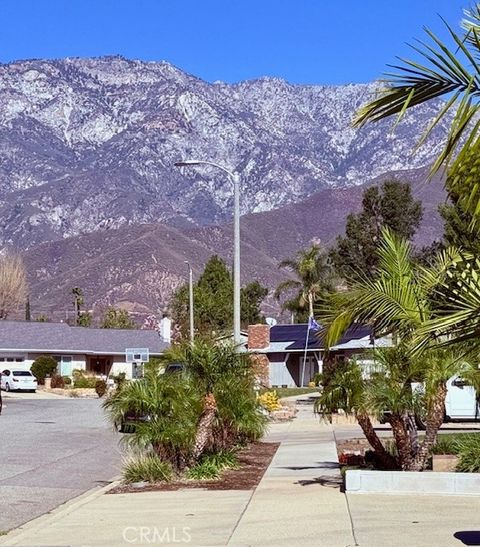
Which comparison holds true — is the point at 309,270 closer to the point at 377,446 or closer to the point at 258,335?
the point at 258,335

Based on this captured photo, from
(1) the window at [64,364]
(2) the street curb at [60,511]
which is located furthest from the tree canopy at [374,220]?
(1) the window at [64,364]

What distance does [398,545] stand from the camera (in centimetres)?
1085

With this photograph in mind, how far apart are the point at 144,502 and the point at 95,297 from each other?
186606 millimetres

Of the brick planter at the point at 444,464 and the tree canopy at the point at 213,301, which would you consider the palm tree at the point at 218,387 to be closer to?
the brick planter at the point at 444,464

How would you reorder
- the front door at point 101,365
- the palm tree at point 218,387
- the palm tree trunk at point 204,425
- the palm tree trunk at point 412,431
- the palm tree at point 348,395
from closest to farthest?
1. the palm tree at point 348,395
2. the palm tree trunk at point 412,431
3. the palm tree trunk at point 204,425
4. the palm tree at point 218,387
5. the front door at point 101,365

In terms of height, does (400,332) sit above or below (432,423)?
above

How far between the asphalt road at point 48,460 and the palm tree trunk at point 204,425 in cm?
186

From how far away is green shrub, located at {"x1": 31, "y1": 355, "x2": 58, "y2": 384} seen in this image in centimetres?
7150

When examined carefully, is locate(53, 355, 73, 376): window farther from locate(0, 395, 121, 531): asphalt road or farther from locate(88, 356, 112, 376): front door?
locate(0, 395, 121, 531): asphalt road

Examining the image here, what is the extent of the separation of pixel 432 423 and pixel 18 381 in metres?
51.0

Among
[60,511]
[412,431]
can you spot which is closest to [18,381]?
[412,431]

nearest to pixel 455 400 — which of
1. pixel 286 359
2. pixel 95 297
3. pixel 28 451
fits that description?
pixel 28 451

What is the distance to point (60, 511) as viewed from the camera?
14.3 m

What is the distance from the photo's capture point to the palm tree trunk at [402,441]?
1564 cm
